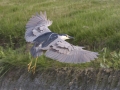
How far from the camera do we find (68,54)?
3.91 metres

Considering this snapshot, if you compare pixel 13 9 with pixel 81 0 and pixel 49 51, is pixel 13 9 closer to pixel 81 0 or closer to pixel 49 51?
pixel 81 0

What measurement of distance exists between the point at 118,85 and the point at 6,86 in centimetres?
138

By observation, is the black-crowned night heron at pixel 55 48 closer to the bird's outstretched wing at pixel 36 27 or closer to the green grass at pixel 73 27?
the bird's outstretched wing at pixel 36 27

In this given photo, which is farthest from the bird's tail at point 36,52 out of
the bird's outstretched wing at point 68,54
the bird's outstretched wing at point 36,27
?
the bird's outstretched wing at point 36,27

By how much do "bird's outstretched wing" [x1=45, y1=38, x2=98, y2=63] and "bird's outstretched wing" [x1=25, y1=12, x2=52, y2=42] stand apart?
1.74ft

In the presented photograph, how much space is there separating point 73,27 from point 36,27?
0.64 m

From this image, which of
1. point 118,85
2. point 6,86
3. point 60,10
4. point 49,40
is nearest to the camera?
point 118,85

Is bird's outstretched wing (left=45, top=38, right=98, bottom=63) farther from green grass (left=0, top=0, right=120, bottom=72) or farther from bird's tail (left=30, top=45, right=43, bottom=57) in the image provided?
green grass (left=0, top=0, right=120, bottom=72)

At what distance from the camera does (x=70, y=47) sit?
13.1 feet

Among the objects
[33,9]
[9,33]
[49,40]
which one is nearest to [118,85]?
[49,40]

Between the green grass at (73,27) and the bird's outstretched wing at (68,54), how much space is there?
29 cm

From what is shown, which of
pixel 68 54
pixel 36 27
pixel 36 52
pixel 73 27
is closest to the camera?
pixel 68 54

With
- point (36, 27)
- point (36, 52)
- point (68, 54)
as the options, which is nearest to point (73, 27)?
point (36, 27)

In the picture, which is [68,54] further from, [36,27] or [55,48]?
[36,27]
